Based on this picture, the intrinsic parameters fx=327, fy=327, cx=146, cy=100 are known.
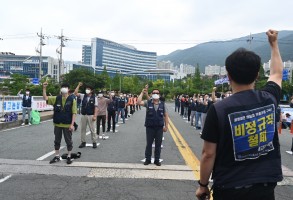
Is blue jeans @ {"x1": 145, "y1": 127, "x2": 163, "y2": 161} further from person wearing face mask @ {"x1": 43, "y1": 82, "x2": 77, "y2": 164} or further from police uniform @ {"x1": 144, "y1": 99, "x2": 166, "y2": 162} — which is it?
person wearing face mask @ {"x1": 43, "y1": 82, "x2": 77, "y2": 164}

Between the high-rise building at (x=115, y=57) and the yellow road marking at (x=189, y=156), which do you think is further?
the high-rise building at (x=115, y=57)

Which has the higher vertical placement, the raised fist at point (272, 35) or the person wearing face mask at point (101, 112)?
the raised fist at point (272, 35)

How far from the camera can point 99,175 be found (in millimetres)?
6520

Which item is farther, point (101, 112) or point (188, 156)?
point (101, 112)

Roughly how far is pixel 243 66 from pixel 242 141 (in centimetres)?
53

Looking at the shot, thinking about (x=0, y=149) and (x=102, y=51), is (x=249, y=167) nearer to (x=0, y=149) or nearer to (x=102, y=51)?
(x=0, y=149)

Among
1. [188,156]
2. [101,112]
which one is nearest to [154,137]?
[188,156]

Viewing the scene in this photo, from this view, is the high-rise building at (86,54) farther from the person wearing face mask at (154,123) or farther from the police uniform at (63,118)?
the person wearing face mask at (154,123)

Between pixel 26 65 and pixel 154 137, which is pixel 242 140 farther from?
pixel 26 65

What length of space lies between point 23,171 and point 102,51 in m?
165

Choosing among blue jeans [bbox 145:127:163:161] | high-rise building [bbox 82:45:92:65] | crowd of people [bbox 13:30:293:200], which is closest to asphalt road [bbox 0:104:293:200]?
blue jeans [bbox 145:127:163:161]

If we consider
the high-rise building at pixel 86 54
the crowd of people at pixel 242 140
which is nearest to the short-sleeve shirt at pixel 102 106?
the crowd of people at pixel 242 140

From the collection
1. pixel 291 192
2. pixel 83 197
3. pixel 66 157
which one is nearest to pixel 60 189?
pixel 83 197

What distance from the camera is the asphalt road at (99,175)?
5.38 metres
